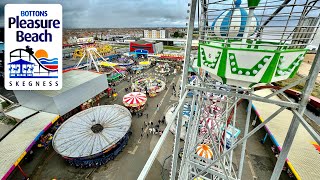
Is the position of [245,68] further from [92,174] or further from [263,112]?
[263,112]

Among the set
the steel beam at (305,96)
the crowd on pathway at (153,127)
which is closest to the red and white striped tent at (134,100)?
the crowd on pathway at (153,127)

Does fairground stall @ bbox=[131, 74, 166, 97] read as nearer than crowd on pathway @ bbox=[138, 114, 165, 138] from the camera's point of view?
No

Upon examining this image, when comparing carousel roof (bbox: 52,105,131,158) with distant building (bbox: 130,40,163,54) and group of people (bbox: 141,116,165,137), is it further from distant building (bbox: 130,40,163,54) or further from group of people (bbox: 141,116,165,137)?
distant building (bbox: 130,40,163,54)

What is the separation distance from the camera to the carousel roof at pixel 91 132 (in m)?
15.0

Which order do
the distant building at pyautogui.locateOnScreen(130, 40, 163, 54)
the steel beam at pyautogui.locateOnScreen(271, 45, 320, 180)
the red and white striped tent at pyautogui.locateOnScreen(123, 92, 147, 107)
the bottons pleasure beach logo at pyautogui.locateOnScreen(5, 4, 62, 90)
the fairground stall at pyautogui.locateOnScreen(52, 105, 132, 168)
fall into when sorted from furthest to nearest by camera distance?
the distant building at pyautogui.locateOnScreen(130, 40, 163, 54)
the red and white striped tent at pyautogui.locateOnScreen(123, 92, 147, 107)
the fairground stall at pyautogui.locateOnScreen(52, 105, 132, 168)
the bottons pleasure beach logo at pyautogui.locateOnScreen(5, 4, 62, 90)
the steel beam at pyautogui.locateOnScreen(271, 45, 320, 180)

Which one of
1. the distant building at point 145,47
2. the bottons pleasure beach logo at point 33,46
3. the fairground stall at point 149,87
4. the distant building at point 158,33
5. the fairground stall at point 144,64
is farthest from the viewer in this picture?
the distant building at point 158,33

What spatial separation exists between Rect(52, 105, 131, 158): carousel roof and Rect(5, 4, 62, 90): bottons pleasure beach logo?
5163 mm

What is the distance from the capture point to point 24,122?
17.7 m

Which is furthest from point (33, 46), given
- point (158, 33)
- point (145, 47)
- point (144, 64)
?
point (158, 33)

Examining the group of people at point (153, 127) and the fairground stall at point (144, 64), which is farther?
the fairground stall at point (144, 64)

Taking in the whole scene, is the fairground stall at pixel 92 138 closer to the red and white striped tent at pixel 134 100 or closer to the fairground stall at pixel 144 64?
the red and white striped tent at pixel 134 100

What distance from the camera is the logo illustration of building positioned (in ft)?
49.4

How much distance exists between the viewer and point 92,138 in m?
16.3

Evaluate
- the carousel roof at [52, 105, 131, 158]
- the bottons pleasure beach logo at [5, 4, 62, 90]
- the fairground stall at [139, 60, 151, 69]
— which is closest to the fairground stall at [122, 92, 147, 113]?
the carousel roof at [52, 105, 131, 158]
